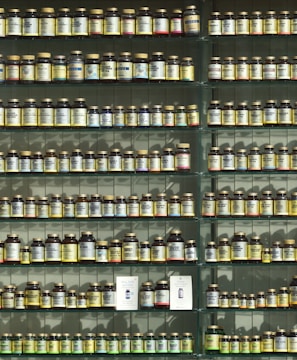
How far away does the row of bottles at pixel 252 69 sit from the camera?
209 inches

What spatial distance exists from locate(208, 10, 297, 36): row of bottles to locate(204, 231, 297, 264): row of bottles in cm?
115

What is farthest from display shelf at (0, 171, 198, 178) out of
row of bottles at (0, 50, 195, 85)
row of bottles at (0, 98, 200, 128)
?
row of bottles at (0, 50, 195, 85)

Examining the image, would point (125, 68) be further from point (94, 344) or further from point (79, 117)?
point (94, 344)

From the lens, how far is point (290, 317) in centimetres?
548

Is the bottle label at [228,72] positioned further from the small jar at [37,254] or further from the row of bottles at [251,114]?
the small jar at [37,254]

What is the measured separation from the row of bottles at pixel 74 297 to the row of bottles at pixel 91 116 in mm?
909

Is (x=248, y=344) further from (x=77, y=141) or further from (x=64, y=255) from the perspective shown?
(x=77, y=141)

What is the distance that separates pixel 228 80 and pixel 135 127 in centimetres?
59

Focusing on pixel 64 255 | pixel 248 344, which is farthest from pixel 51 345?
pixel 248 344

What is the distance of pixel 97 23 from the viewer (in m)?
5.34

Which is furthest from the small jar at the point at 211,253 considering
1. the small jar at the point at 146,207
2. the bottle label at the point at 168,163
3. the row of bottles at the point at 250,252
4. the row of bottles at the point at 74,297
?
the bottle label at the point at 168,163

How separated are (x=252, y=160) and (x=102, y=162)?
86cm

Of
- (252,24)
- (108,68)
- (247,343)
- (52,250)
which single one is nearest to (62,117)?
(108,68)

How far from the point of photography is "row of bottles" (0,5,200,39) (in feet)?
17.4
